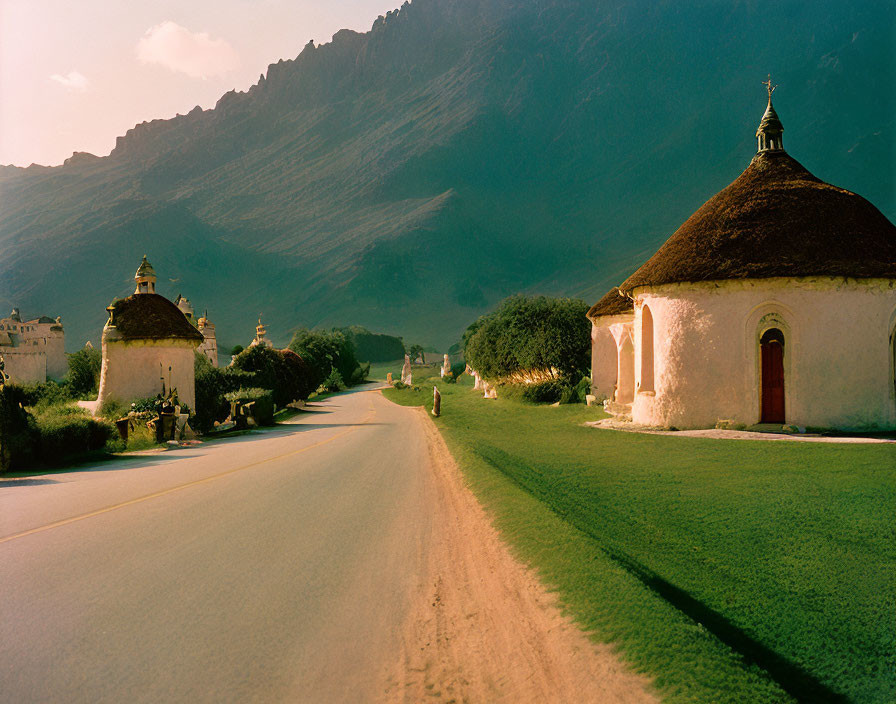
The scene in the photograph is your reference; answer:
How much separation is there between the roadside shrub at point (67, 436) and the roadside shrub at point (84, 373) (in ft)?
53.8

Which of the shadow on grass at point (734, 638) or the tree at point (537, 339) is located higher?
the tree at point (537, 339)

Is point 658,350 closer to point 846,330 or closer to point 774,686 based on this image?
point 846,330

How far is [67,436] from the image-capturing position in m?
16.7

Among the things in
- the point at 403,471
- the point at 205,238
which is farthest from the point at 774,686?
the point at 205,238

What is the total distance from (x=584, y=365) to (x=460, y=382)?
39.8m

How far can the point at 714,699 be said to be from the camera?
3.85 meters

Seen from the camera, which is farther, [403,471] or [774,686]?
[403,471]

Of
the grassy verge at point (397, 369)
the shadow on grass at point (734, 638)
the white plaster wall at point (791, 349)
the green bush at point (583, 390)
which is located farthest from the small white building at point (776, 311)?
the grassy verge at point (397, 369)

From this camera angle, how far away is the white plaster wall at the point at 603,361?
29938 mm

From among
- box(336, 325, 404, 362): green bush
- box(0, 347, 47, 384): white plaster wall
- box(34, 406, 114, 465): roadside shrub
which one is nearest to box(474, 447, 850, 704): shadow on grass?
box(34, 406, 114, 465): roadside shrub

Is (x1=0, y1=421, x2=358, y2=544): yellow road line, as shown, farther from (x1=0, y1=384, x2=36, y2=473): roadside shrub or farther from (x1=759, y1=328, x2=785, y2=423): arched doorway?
(x1=759, y1=328, x2=785, y2=423): arched doorway

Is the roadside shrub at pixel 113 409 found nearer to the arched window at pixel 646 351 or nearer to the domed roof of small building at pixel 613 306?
the arched window at pixel 646 351

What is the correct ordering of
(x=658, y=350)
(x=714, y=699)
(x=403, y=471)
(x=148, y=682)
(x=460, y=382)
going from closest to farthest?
1. (x=714, y=699)
2. (x=148, y=682)
3. (x=403, y=471)
4. (x=658, y=350)
5. (x=460, y=382)

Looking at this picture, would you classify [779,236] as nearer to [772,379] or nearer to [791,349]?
[791,349]
